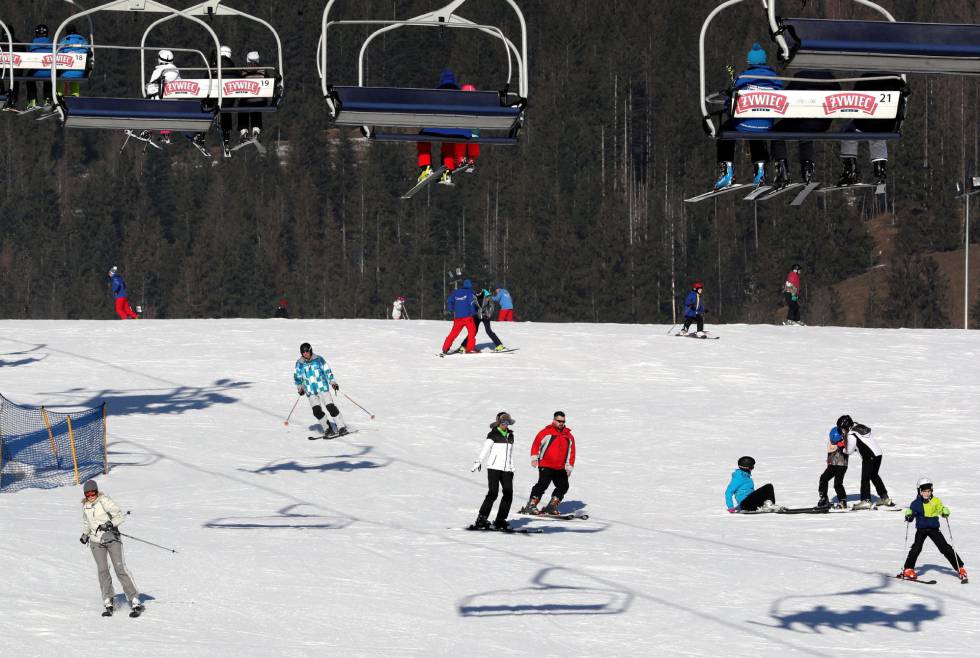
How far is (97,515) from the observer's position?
36.6ft

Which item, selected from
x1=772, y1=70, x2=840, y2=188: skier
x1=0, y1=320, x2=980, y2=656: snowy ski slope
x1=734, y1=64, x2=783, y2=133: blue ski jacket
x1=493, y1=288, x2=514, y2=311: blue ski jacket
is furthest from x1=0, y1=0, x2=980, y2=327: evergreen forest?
x1=734, y1=64, x2=783, y2=133: blue ski jacket

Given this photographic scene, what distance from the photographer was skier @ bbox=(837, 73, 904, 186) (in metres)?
15.0

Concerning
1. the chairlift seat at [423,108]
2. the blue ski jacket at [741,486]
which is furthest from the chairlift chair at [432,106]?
the blue ski jacket at [741,486]

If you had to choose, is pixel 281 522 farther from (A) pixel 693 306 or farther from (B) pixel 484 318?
(A) pixel 693 306

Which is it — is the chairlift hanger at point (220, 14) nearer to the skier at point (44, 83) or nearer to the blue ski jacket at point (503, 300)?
the skier at point (44, 83)

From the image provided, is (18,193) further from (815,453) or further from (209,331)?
(815,453)

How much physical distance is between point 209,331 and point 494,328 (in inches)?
214

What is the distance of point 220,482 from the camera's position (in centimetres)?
1758

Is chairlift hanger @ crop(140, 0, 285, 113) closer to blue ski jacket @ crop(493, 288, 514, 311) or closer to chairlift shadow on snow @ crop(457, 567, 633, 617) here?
chairlift shadow on snow @ crop(457, 567, 633, 617)

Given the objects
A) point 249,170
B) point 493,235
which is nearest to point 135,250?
point 249,170

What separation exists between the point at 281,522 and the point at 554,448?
2.78m

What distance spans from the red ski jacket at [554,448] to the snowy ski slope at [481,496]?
0.63 metres

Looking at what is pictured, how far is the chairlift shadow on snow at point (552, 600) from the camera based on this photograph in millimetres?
11734

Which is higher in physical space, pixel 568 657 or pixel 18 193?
pixel 18 193
